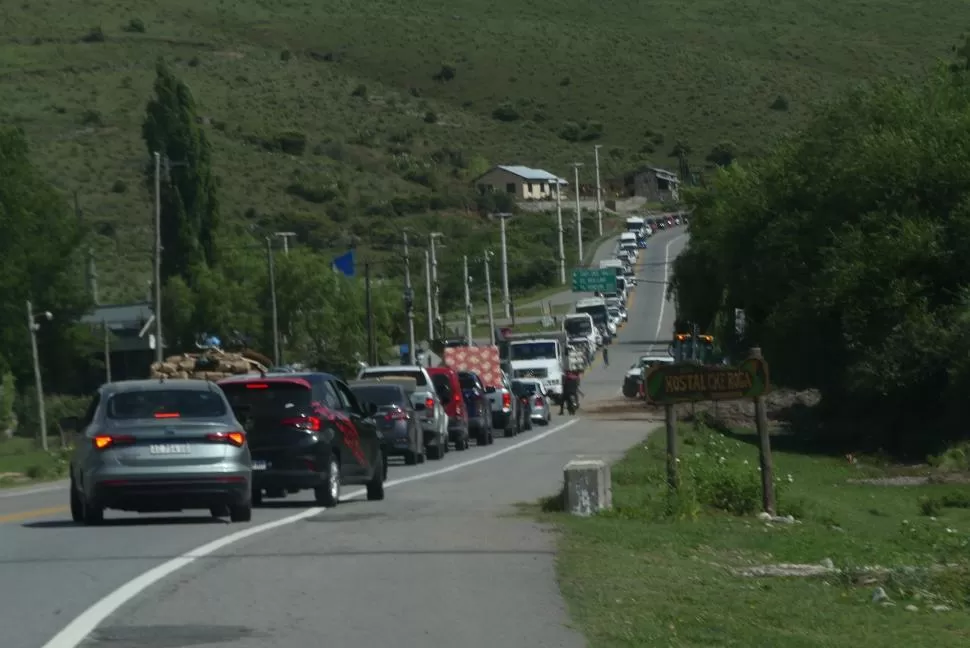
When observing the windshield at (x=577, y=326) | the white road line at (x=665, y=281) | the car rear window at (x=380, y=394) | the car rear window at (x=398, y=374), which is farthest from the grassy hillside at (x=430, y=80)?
the car rear window at (x=380, y=394)

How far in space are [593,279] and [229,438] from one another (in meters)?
88.8

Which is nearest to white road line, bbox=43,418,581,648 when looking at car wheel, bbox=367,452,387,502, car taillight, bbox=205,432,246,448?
car taillight, bbox=205,432,246,448

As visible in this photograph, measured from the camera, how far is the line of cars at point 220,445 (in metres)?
18.7

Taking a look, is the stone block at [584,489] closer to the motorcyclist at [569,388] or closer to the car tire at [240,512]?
the car tire at [240,512]

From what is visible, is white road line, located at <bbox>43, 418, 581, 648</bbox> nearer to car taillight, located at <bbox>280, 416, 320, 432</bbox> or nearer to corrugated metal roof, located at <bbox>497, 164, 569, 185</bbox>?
car taillight, located at <bbox>280, 416, 320, 432</bbox>

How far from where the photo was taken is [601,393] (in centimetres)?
8312

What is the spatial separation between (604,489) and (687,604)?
7853 millimetres

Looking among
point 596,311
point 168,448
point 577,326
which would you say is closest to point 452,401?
point 168,448

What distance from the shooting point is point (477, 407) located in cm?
4569

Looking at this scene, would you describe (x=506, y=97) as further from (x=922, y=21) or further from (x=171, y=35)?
(x=922, y=21)

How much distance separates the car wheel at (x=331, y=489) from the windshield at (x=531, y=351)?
5438cm

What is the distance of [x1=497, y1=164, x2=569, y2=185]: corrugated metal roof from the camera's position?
527 feet

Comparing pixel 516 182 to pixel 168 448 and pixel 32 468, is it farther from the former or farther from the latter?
pixel 168 448

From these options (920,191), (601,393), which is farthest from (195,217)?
(920,191)
